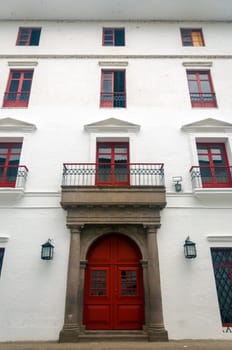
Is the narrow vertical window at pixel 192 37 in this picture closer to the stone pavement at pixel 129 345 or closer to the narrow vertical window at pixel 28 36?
the narrow vertical window at pixel 28 36

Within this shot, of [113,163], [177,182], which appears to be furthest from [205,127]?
[113,163]

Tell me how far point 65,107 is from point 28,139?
2034mm

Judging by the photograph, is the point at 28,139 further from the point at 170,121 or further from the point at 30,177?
the point at 170,121

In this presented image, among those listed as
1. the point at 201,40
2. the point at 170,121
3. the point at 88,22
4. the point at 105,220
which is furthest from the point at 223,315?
the point at 88,22

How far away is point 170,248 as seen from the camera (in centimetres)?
718

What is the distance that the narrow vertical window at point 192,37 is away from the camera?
11.3 m

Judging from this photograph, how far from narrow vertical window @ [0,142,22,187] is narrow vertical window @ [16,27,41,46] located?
5689 millimetres

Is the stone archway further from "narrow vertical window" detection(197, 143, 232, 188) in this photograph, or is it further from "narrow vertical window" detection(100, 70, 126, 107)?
"narrow vertical window" detection(100, 70, 126, 107)

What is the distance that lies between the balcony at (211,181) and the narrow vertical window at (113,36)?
24.6ft

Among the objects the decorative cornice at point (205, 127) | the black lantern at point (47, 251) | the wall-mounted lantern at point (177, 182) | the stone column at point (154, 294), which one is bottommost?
the stone column at point (154, 294)

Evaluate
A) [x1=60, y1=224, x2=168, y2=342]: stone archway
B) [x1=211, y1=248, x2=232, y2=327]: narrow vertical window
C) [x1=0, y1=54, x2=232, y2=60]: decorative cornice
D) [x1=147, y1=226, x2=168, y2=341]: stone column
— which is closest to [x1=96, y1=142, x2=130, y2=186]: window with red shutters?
[x1=60, y1=224, x2=168, y2=342]: stone archway

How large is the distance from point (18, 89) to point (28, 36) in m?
3.51

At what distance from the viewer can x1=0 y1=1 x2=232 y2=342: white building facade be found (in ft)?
21.8

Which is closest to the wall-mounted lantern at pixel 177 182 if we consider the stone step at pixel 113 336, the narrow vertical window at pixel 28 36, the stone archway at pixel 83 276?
the stone archway at pixel 83 276
